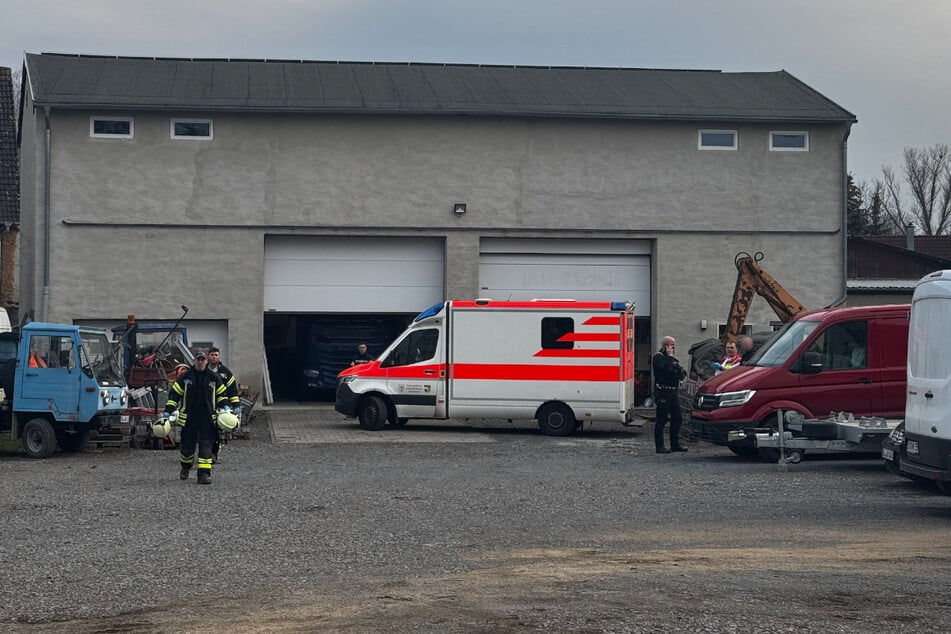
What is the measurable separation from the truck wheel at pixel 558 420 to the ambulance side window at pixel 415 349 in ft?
8.02

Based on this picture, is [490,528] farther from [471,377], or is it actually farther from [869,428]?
[471,377]

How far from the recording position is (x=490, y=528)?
1170 cm

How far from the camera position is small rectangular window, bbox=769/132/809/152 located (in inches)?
1216

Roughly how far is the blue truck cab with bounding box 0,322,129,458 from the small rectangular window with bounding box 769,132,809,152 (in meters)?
18.0

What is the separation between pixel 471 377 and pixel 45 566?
14.1 m

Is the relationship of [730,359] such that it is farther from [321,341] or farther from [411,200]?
[321,341]

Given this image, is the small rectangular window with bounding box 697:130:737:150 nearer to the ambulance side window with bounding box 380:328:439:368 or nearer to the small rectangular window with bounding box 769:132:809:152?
the small rectangular window with bounding box 769:132:809:152

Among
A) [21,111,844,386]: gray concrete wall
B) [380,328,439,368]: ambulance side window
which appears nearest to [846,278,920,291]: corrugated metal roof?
[21,111,844,386]: gray concrete wall

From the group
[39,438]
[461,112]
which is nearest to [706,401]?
[39,438]

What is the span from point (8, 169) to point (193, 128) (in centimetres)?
1219

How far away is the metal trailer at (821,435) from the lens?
16.4 m

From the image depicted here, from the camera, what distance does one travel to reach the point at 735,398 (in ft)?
59.8

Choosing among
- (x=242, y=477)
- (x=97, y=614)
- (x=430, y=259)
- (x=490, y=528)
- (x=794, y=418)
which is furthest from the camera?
(x=430, y=259)

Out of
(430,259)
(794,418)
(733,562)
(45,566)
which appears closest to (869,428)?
(794,418)
